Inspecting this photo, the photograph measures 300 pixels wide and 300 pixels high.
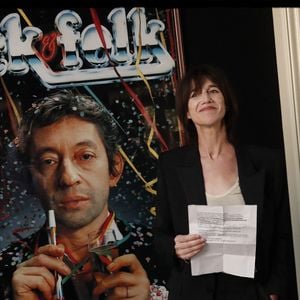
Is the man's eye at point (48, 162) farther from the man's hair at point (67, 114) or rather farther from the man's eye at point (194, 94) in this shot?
the man's eye at point (194, 94)

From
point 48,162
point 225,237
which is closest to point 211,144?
point 225,237

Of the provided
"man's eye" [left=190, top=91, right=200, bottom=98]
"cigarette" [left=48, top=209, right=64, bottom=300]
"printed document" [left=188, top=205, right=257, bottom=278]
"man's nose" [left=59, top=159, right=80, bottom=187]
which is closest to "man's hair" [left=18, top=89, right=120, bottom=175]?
"man's nose" [left=59, top=159, right=80, bottom=187]

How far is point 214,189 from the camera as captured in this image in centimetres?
227

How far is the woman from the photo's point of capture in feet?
7.31

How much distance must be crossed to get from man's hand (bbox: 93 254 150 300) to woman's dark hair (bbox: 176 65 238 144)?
596 mm

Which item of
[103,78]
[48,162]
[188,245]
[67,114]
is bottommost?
[188,245]

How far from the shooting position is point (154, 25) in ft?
7.88

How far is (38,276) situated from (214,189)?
0.85 metres

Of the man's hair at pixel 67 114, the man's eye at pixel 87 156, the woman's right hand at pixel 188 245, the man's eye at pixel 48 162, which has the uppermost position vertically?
the man's hair at pixel 67 114

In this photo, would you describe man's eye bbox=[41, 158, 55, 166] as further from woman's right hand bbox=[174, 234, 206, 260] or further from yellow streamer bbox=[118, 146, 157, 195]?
woman's right hand bbox=[174, 234, 206, 260]

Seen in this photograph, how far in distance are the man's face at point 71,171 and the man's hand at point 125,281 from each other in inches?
9.2

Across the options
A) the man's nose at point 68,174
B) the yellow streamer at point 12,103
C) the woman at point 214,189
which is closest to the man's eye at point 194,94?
the woman at point 214,189

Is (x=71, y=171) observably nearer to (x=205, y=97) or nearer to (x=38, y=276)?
(x=38, y=276)

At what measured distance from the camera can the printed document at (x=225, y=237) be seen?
7.13ft
